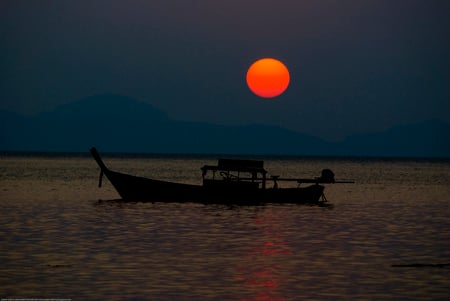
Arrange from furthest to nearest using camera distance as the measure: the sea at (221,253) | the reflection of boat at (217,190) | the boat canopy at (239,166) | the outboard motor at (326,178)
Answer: the outboard motor at (326,178) → the reflection of boat at (217,190) → the boat canopy at (239,166) → the sea at (221,253)

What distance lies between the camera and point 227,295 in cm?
2106

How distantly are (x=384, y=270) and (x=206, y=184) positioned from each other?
28.0 meters

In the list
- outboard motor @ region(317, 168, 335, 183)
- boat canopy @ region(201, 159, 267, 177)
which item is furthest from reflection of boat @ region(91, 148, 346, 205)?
outboard motor @ region(317, 168, 335, 183)

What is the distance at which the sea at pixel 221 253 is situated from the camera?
21828 mm

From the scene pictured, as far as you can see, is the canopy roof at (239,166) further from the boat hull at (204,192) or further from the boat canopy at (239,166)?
the boat hull at (204,192)

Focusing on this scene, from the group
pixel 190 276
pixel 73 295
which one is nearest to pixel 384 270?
pixel 190 276

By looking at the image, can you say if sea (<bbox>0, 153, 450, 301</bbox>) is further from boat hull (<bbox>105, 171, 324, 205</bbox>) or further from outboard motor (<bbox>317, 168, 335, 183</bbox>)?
outboard motor (<bbox>317, 168, 335, 183</bbox>)

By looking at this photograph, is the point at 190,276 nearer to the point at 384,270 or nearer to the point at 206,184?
the point at 384,270

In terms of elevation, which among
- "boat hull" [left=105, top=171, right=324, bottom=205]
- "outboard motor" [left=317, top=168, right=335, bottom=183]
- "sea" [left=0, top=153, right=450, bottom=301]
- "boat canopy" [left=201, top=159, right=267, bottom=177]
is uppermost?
"boat canopy" [left=201, top=159, right=267, bottom=177]

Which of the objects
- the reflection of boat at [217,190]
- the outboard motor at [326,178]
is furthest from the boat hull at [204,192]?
the outboard motor at [326,178]

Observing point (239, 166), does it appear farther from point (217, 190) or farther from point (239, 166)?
point (217, 190)

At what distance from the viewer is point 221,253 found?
1140 inches

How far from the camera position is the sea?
21.8 meters

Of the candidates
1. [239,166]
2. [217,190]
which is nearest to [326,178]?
[239,166]
